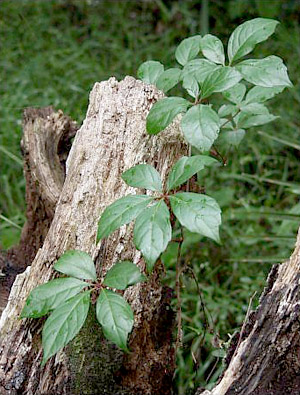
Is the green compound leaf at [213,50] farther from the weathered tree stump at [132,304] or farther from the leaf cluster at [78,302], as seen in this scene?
the leaf cluster at [78,302]

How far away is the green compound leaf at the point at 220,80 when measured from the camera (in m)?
1.48

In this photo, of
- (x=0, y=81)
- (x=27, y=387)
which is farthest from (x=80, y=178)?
(x=0, y=81)

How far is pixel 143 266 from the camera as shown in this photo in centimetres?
155

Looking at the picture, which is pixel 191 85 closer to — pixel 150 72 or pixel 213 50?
pixel 213 50

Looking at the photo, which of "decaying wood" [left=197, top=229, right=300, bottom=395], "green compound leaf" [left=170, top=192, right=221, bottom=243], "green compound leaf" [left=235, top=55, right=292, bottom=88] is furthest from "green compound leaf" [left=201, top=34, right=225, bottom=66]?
"decaying wood" [left=197, top=229, right=300, bottom=395]

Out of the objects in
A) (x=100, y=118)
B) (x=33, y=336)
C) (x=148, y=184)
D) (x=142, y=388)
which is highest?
(x=100, y=118)

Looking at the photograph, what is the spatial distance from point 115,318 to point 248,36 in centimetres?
75

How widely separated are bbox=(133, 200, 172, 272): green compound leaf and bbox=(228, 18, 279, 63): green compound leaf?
470 mm

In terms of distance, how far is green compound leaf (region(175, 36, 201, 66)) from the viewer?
1.74 meters

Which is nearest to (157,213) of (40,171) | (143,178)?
(143,178)

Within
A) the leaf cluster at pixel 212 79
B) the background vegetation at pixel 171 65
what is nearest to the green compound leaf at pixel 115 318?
the leaf cluster at pixel 212 79

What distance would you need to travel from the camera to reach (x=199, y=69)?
5.19 ft

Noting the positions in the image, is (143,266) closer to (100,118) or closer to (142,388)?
(142,388)

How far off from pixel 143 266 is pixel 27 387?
1.27 ft
